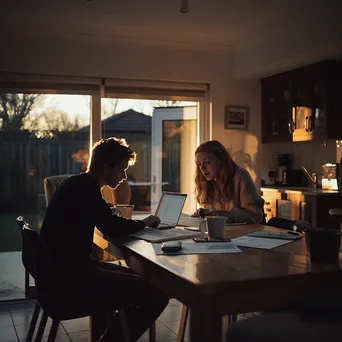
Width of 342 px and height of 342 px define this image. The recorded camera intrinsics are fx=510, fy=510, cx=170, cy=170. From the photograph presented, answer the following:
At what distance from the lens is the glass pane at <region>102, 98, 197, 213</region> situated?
528cm

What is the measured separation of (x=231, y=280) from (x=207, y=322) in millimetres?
144

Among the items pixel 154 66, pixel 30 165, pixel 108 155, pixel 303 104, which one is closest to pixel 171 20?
pixel 154 66

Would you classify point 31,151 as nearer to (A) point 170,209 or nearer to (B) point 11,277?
(B) point 11,277

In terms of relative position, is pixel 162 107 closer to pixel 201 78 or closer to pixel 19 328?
pixel 201 78

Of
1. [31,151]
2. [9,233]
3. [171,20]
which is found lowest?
[9,233]

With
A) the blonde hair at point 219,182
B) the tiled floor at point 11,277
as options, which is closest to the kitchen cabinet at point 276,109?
the blonde hair at point 219,182

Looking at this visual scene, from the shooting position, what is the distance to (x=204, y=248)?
206 centimetres

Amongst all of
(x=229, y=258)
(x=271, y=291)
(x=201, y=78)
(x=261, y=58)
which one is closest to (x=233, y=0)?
(x=261, y=58)

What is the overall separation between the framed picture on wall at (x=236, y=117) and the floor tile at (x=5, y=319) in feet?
9.55

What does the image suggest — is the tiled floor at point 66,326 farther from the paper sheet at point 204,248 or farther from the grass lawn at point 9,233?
the paper sheet at point 204,248

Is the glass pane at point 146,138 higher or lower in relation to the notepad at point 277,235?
higher

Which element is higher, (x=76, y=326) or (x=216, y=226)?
(x=216, y=226)

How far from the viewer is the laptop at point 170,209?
2783mm

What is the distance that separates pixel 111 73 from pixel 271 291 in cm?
382
